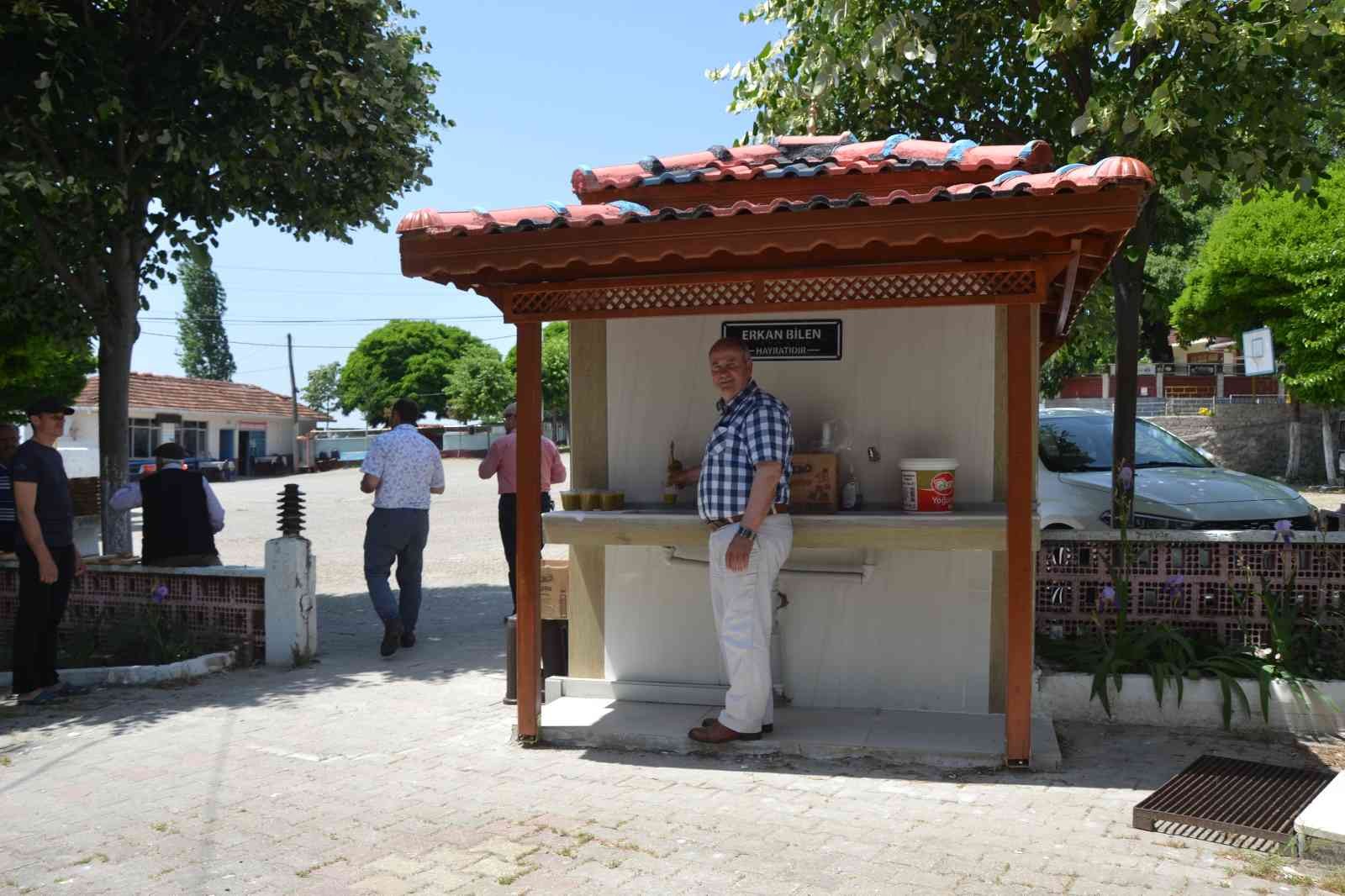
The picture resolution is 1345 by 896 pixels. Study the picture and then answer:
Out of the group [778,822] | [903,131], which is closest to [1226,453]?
[903,131]

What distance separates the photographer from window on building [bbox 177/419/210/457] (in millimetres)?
53656

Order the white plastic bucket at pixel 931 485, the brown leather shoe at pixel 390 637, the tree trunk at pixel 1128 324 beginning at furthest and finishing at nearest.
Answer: the tree trunk at pixel 1128 324 → the brown leather shoe at pixel 390 637 → the white plastic bucket at pixel 931 485

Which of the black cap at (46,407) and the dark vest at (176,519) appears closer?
the black cap at (46,407)

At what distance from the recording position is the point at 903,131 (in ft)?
34.2

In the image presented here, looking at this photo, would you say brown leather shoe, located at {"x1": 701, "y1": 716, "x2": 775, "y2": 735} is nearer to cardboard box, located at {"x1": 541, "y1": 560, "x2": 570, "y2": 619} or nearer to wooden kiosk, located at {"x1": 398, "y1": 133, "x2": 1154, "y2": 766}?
wooden kiosk, located at {"x1": 398, "y1": 133, "x2": 1154, "y2": 766}

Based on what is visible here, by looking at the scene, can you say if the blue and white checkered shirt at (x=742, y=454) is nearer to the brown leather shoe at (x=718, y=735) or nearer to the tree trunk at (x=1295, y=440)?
the brown leather shoe at (x=718, y=735)

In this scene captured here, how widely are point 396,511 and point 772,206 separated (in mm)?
4501

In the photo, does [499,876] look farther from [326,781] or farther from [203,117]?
[203,117]

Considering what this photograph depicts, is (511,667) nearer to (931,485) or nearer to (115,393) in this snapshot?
(931,485)

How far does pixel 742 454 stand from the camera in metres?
5.45

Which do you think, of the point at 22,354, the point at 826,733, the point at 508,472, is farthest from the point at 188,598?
the point at 826,733

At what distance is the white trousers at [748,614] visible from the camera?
18.1ft

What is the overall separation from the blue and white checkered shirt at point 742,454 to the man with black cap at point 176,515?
175 inches

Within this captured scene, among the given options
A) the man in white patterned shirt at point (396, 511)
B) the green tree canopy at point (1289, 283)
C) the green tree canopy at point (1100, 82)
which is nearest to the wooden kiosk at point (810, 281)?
the green tree canopy at point (1100, 82)
